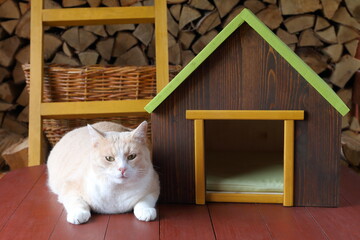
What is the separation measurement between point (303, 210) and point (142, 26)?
1.56 m

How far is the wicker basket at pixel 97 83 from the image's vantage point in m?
2.09

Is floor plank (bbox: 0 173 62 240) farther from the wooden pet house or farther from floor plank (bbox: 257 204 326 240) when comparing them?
floor plank (bbox: 257 204 326 240)

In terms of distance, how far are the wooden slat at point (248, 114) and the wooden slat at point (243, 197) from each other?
0.88 feet

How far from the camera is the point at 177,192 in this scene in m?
1.50

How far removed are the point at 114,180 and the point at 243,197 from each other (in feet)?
1.50

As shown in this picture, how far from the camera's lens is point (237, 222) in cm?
135

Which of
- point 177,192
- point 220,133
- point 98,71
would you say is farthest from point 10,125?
point 177,192

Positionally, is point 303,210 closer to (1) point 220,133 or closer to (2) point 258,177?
(2) point 258,177

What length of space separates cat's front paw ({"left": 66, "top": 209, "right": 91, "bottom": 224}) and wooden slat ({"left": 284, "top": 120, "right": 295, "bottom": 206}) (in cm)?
63

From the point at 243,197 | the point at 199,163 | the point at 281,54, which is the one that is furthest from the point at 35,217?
the point at 281,54

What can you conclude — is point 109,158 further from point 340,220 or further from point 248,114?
point 340,220

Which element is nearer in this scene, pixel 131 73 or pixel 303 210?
pixel 303 210

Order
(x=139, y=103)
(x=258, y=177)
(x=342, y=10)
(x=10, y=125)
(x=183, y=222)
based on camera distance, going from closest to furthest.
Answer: (x=183, y=222) < (x=258, y=177) < (x=139, y=103) < (x=342, y=10) < (x=10, y=125)

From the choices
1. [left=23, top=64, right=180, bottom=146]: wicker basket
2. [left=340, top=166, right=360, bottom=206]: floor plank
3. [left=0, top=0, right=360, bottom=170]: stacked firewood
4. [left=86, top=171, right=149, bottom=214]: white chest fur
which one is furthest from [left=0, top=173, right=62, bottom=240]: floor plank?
[left=0, top=0, right=360, bottom=170]: stacked firewood
